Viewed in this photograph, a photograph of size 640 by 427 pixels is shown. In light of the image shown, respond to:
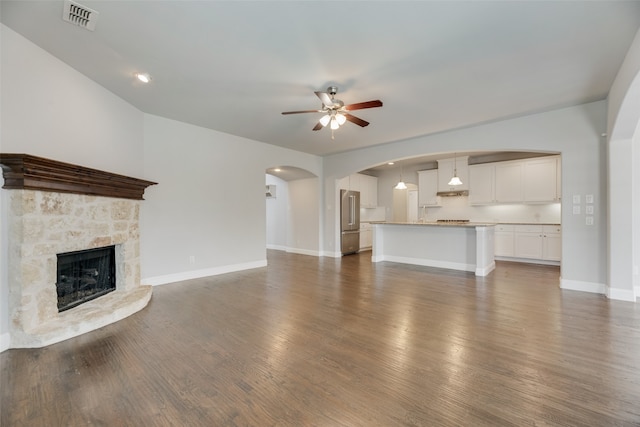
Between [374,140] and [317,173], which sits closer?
[374,140]

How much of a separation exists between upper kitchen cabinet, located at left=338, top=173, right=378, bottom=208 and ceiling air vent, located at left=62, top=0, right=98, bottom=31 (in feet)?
20.0

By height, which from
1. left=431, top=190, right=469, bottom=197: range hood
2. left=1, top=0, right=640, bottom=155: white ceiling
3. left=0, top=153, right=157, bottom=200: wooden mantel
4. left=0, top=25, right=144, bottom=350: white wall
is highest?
left=1, top=0, right=640, bottom=155: white ceiling

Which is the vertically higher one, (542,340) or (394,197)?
(394,197)

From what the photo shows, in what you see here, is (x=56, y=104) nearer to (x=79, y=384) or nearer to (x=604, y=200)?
(x=79, y=384)

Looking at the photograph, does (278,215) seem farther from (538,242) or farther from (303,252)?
(538,242)

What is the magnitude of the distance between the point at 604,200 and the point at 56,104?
7233 millimetres

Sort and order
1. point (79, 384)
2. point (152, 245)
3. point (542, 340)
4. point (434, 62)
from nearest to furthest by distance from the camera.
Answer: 1. point (79, 384)
2. point (542, 340)
3. point (434, 62)
4. point (152, 245)

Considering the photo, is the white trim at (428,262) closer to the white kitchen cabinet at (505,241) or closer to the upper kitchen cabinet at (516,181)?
the white kitchen cabinet at (505,241)

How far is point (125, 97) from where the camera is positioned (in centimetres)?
386

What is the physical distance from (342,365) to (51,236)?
10.3 ft

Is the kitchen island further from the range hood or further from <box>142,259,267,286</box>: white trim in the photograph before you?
<box>142,259,267,286</box>: white trim

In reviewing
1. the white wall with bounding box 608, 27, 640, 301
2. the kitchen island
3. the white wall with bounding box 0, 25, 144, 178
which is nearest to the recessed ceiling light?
the white wall with bounding box 0, 25, 144, 178

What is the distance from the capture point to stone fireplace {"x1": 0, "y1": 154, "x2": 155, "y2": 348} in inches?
97.2

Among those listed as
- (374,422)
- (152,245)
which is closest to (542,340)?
(374,422)
